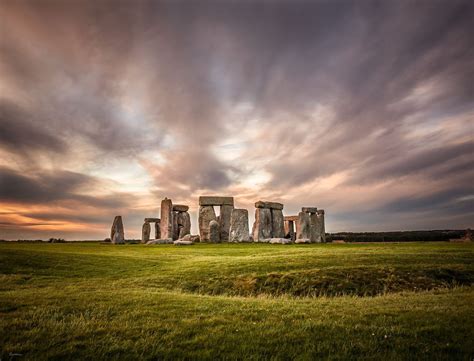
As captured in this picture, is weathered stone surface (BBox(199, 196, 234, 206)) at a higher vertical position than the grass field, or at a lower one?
higher

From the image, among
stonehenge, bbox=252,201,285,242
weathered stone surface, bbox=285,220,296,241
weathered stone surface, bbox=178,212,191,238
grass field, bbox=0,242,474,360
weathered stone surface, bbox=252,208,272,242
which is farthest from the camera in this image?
weathered stone surface, bbox=285,220,296,241

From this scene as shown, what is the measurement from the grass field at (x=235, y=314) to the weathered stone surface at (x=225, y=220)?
21.0 m

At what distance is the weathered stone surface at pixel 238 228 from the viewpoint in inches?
1373

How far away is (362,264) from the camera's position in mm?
16734

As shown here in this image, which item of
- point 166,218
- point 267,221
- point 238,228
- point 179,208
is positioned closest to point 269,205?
point 267,221

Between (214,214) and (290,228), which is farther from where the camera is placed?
(290,228)

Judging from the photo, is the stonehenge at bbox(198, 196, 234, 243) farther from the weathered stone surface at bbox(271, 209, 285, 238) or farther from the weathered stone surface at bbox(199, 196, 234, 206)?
the weathered stone surface at bbox(271, 209, 285, 238)

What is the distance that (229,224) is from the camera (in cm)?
3784

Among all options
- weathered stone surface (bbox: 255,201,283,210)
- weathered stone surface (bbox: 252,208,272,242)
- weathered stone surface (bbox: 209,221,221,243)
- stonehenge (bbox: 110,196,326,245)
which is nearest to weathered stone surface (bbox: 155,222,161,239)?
stonehenge (bbox: 110,196,326,245)

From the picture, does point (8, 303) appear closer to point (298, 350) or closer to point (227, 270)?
point (298, 350)

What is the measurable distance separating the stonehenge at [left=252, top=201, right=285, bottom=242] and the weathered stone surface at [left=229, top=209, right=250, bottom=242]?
1.45m

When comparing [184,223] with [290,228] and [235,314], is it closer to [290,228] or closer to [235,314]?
[290,228]

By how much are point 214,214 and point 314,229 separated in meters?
12.2

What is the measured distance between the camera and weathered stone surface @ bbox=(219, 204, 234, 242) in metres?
37.4
